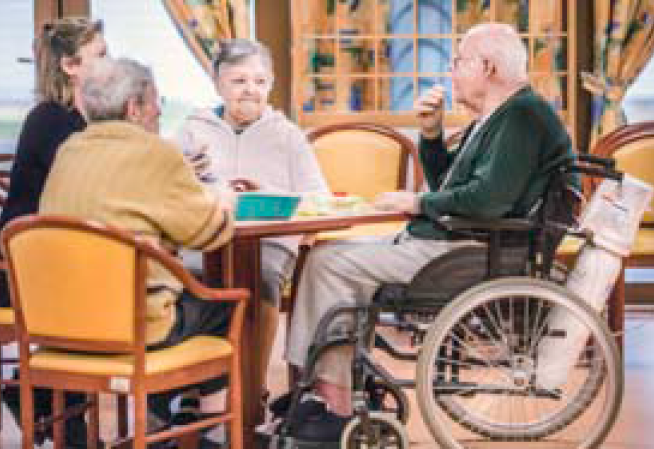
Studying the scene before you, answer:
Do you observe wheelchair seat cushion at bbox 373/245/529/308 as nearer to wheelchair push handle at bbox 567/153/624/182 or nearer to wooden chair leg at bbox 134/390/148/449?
wheelchair push handle at bbox 567/153/624/182

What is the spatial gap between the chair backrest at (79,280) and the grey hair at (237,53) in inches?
48.8

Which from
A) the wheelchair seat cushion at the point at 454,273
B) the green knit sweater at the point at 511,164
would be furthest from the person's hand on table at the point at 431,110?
the wheelchair seat cushion at the point at 454,273

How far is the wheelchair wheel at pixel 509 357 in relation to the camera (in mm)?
2797

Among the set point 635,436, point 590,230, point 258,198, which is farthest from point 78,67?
point 635,436

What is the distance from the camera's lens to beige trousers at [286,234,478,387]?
302cm

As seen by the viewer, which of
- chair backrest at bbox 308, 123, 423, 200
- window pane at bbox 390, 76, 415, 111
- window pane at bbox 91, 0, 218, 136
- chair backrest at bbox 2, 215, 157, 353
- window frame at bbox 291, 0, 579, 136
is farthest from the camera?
window pane at bbox 91, 0, 218, 136

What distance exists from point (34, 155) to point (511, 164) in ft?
4.14

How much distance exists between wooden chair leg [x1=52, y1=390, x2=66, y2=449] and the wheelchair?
55cm

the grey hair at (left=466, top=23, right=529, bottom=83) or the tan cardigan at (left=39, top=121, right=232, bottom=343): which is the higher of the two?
the grey hair at (left=466, top=23, right=529, bottom=83)

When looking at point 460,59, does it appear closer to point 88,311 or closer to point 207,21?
point 88,311

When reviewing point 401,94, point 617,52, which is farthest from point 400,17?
point 617,52

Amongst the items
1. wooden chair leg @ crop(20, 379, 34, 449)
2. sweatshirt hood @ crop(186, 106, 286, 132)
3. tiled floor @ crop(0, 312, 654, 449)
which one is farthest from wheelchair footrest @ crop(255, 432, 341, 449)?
sweatshirt hood @ crop(186, 106, 286, 132)

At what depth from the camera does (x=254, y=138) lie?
361 cm

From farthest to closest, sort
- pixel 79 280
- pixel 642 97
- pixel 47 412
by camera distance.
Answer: pixel 642 97 → pixel 47 412 → pixel 79 280
